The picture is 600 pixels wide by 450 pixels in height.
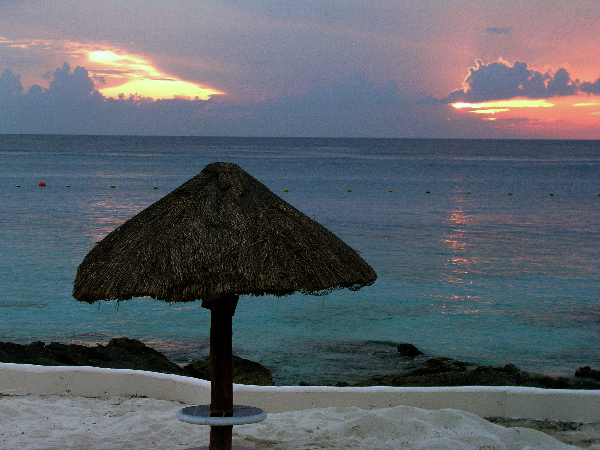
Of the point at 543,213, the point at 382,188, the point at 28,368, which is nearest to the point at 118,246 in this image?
the point at 28,368

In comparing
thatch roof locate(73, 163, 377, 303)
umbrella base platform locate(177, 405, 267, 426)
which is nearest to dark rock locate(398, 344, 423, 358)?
umbrella base platform locate(177, 405, 267, 426)

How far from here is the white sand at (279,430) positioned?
6664mm

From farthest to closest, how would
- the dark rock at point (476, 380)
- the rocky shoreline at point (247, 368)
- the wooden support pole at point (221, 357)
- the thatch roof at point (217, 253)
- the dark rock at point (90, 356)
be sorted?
the dark rock at point (90, 356) < the rocky shoreline at point (247, 368) < the dark rock at point (476, 380) < the wooden support pole at point (221, 357) < the thatch roof at point (217, 253)

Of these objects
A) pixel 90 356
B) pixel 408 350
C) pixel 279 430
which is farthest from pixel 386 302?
pixel 279 430

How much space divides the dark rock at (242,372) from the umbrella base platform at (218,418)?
5028 millimetres

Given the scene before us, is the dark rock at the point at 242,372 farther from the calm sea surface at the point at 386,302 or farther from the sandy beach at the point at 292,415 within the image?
the sandy beach at the point at 292,415

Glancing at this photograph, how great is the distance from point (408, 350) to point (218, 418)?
8.67m

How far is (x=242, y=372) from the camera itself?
1105cm

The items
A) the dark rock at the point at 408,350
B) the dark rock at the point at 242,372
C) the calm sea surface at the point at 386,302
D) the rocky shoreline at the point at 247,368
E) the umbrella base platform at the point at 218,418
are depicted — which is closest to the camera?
the umbrella base platform at the point at 218,418

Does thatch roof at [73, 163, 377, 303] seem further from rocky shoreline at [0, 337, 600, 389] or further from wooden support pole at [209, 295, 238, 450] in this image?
rocky shoreline at [0, 337, 600, 389]

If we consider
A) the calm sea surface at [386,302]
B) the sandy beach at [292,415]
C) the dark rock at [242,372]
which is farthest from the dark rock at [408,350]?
the sandy beach at [292,415]

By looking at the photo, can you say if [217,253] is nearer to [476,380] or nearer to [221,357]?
[221,357]

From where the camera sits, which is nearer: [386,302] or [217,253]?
[217,253]

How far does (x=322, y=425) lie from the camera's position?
23.3ft
